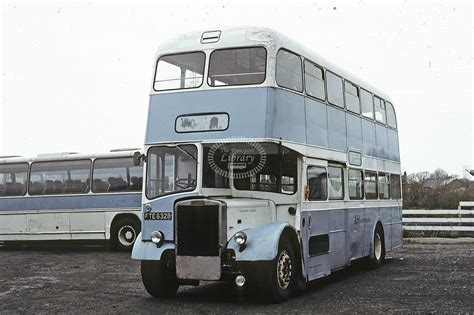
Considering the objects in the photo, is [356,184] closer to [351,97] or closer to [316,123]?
[351,97]

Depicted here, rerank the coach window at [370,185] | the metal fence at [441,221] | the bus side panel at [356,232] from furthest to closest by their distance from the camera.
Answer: the metal fence at [441,221] → the coach window at [370,185] → the bus side panel at [356,232]

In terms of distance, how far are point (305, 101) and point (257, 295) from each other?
11.3ft

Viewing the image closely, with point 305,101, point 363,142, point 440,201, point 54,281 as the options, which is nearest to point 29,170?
point 54,281

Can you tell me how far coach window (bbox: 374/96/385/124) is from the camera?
53.9ft

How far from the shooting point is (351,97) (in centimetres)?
1440

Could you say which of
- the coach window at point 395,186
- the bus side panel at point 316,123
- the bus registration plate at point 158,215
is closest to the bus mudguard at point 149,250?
the bus registration plate at point 158,215

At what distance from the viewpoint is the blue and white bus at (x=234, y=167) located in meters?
10.1

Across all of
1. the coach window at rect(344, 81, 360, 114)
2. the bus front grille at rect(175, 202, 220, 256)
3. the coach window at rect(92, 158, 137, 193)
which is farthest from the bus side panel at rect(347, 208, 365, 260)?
the coach window at rect(92, 158, 137, 193)

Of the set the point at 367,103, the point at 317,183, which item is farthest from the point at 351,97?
the point at 317,183

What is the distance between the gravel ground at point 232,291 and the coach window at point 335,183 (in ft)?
5.34

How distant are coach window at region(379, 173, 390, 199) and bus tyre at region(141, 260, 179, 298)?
24.1 ft

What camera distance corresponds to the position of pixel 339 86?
1366cm

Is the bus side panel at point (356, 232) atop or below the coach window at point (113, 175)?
below

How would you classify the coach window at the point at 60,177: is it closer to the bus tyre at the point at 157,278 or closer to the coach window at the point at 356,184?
the coach window at the point at 356,184
